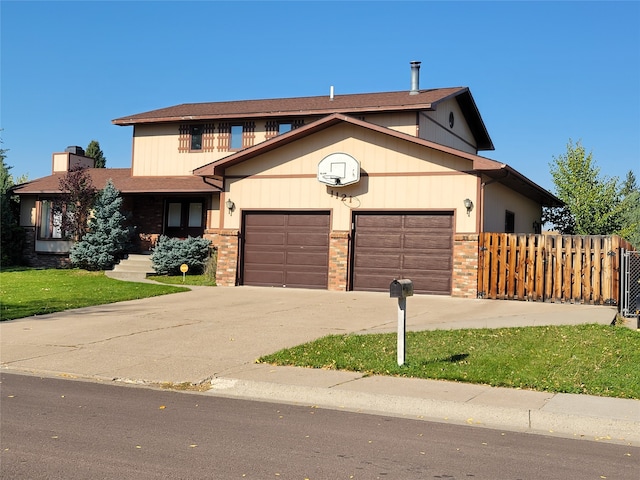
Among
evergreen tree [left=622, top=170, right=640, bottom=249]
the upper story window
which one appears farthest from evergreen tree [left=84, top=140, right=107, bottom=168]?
evergreen tree [left=622, top=170, right=640, bottom=249]

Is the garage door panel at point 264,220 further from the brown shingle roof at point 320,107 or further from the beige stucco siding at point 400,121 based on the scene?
the beige stucco siding at point 400,121

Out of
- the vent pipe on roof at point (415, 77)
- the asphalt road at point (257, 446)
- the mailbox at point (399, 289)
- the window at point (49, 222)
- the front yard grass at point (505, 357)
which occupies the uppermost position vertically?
the vent pipe on roof at point (415, 77)

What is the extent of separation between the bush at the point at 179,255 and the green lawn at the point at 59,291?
1956 mm

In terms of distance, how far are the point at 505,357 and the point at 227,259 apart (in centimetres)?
1304

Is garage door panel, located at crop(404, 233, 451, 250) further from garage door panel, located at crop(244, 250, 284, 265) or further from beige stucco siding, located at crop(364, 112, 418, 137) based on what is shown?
beige stucco siding, located at crop(364, 112, 418, 137)

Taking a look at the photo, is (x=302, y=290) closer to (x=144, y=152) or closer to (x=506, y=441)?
(x=144, y=152)

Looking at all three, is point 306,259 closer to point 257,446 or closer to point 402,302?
point 402,302

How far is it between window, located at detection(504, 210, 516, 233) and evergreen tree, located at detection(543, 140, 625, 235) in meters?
10.4

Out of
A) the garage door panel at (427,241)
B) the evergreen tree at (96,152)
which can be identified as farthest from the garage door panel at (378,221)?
the evergreen tree at (96,152)

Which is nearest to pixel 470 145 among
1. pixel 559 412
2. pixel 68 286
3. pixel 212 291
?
pixel 212 291

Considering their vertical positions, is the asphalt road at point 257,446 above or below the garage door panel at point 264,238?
below

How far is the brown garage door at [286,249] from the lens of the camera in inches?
807

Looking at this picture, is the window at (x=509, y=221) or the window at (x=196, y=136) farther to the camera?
the window at (x=196, y=136)

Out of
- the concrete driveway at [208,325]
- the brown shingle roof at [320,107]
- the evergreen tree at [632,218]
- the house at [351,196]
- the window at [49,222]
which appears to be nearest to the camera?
the concrete driveway at [208,325]
